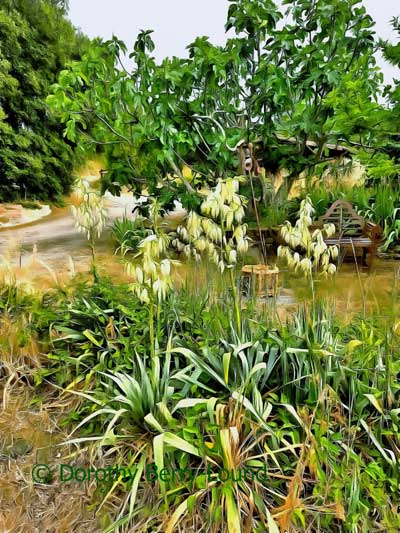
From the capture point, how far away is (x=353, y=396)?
1.29 meters

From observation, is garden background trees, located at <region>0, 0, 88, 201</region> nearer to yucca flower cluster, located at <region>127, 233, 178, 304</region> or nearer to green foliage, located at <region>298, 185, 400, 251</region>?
green foliage, located at <region>298, 185, 400, 251</region>

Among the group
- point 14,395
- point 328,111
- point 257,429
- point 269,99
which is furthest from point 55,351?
point 328,111

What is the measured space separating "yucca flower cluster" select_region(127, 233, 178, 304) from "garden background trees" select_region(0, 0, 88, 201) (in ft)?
13.6

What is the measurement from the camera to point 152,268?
119cm

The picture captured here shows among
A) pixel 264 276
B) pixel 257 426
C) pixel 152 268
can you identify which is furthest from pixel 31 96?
pixel 257 426

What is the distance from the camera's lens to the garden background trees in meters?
4.77

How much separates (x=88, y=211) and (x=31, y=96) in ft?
14.0

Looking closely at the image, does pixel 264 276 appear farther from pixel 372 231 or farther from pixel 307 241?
pixel 372 231

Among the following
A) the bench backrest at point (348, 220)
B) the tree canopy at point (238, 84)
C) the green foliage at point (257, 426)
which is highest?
the tree canopy at point (238, 84)

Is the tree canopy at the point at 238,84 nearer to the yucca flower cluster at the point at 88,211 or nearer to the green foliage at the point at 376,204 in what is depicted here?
the green foliage at the point at 376,204

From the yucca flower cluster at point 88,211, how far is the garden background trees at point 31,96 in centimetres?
358

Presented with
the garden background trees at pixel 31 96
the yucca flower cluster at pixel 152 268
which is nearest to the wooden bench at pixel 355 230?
the yucca flower cluster at pixel 152 268

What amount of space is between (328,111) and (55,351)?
260 cm

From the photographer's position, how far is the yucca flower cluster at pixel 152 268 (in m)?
1.17
